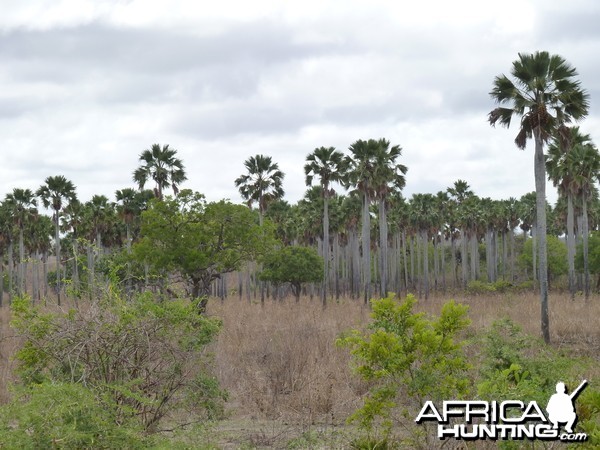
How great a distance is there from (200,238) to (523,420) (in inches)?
789

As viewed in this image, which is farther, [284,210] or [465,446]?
[284,210]

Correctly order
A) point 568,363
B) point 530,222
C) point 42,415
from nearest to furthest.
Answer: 1. point 42,415
2. point 568,363
3. point 530,222

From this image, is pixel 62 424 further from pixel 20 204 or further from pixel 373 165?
pixel 20 204

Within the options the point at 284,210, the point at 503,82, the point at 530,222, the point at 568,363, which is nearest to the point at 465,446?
the point at 568,363

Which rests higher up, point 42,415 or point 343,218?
point 343,218

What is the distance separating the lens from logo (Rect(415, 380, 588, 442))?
7176 mm

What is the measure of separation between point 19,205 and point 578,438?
56278 millimetres

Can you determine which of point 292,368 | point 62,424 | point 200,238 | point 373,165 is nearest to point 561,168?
point 373,165

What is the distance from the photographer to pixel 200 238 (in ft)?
86.4

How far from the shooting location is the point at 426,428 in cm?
891

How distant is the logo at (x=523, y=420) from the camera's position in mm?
7176

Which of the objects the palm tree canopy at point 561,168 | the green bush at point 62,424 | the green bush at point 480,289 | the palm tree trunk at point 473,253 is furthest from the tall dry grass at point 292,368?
the palm tree trunk at point 473,253

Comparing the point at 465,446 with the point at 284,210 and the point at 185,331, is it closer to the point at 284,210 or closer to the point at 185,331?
the point at 185,331

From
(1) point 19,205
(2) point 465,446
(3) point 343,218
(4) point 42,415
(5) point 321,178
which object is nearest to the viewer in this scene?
(4) point 42,415
